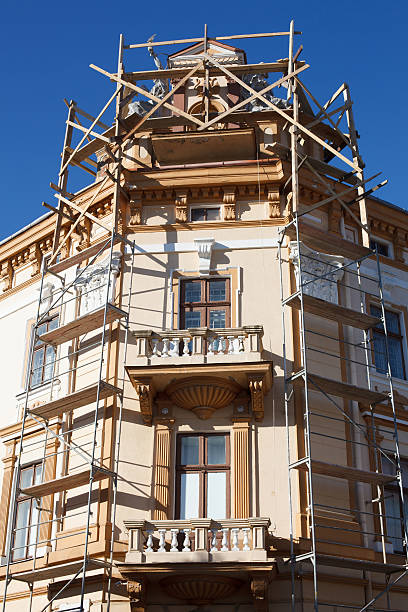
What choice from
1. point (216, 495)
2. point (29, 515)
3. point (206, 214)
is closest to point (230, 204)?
point (206, 214)

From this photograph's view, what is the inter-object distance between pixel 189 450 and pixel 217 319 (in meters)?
3.70

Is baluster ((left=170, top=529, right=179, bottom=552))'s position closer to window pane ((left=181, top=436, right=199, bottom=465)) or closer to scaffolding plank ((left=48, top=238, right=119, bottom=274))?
window pane ((left=181, top=436, right=199, bottom=465))

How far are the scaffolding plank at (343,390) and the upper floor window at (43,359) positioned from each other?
753 centimetres

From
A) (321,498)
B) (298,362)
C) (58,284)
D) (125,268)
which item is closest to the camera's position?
(321,498)

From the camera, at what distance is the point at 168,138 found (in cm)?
2450

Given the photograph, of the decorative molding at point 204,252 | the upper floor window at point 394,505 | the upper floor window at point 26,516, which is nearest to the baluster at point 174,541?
the upper floor window at point 26,516

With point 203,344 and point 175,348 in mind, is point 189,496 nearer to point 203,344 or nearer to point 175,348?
point 175,348

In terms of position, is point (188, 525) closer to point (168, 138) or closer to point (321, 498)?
point (321, 498)

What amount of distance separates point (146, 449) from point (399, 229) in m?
10.7

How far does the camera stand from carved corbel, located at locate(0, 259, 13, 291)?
27578 millimetres

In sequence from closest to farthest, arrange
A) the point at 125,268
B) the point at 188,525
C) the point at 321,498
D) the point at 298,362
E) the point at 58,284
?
the point at 188,525
the point at 321,498
the point at 298,362
the point at 125,268
the point at 58,284

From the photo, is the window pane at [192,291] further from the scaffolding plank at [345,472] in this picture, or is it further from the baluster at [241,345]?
the scaffolding plank at [345,472]

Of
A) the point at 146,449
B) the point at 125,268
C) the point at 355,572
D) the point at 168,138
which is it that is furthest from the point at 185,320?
the point at 355,572

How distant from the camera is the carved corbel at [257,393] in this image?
20375 mm
